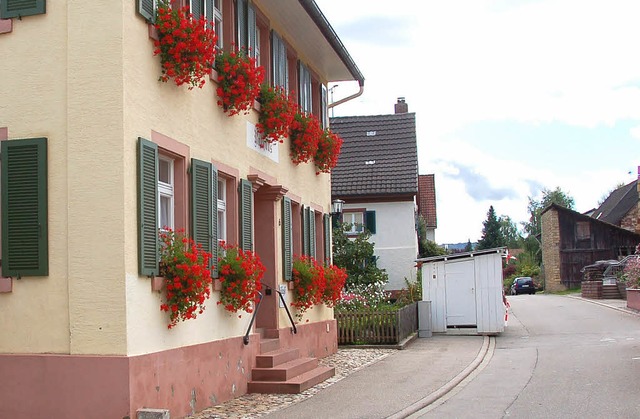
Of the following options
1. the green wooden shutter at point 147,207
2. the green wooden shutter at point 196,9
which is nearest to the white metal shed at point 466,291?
the green wooden shutter at point 196,9

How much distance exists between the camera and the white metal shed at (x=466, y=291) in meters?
26.4

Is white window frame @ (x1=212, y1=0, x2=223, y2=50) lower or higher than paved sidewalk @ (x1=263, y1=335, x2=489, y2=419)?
higher

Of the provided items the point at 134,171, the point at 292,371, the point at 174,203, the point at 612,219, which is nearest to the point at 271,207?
the point at 292,371

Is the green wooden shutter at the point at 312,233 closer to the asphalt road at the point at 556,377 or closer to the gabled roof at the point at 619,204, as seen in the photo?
the asphalt road at the point at 556,377

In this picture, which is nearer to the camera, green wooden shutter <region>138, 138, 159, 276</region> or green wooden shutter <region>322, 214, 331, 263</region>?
green wooden shutter <region>138, 138, 159, 276</region>

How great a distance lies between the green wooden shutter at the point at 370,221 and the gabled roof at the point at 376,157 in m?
1.01

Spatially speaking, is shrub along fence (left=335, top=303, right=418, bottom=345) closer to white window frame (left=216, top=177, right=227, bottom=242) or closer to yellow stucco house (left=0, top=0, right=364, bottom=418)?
white window frame (left=216, top=177, right=227, bottom=242)

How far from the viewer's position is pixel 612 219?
72875mm

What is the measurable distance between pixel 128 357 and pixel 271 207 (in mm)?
7012

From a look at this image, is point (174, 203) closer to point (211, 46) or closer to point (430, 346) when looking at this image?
point (211, 46)

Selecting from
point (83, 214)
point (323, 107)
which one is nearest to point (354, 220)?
point (323, 107)

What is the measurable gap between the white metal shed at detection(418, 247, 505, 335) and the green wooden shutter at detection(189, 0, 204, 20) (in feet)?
51.8

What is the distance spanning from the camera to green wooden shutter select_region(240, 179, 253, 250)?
14297 millimetres

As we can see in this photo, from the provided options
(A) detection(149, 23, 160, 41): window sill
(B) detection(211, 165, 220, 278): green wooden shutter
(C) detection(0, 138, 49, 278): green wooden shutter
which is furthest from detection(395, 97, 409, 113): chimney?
(C) detection(0, 138, 49, 278): green wooden shutter
